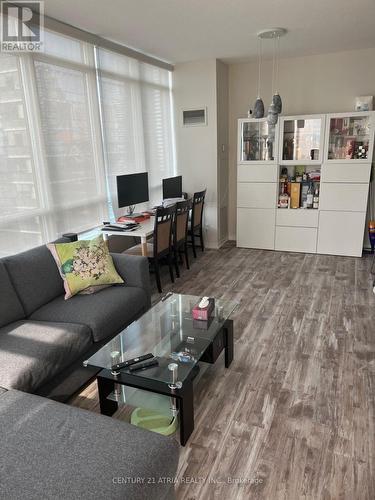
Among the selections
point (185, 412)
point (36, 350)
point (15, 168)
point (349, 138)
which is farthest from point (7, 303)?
point (349, 138)

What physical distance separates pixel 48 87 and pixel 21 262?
1.65m

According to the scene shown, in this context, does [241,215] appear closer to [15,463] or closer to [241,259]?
[241,259]

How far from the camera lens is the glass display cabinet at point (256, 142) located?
16.4 feet

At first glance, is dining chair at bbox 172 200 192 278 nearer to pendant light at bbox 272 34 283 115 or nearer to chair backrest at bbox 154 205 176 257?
chair backrest at bbox 154 205 176 257

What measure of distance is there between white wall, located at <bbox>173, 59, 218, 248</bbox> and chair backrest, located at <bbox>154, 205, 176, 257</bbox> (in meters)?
1.41

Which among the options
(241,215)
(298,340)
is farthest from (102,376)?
(241,215)

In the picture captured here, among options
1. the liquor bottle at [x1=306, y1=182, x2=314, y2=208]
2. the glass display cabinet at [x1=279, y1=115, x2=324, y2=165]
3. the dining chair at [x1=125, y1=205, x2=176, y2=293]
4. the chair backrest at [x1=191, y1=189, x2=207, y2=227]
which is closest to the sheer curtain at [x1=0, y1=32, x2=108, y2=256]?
the dining chair at [x1=125, y1=205, x2=176, y2=293]

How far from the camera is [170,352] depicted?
2135 mm

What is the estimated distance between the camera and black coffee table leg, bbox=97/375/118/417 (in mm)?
1986

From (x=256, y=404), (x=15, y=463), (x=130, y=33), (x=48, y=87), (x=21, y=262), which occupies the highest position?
(x=130, y=33)

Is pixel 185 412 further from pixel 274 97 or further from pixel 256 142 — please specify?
pixel 256 142

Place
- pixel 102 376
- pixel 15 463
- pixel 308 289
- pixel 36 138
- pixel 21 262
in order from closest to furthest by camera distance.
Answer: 1. pixel 15 463
2. pixel 102 376
3. pixel 21 262
4. pixel 36 138
5. pixel 308 289

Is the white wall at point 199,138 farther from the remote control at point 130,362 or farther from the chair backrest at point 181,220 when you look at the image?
the remote control at point 130,362

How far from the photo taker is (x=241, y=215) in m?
5.34
